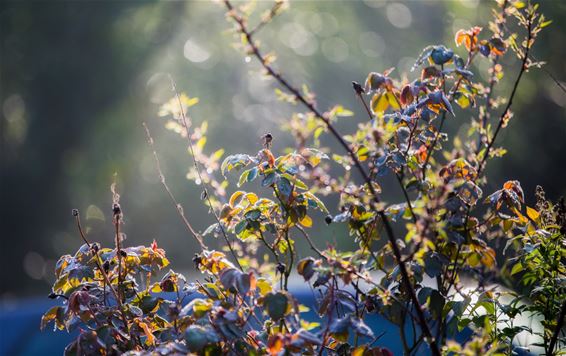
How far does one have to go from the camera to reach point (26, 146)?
10375 millimetres

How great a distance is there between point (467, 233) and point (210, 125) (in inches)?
401

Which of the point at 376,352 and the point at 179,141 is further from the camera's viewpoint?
the point at 179,141

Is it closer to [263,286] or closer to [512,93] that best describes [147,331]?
[263,286]

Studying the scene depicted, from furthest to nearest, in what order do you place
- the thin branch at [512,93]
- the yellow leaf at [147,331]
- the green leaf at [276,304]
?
the yellow leaf at [147,331] → the thin branch at [512,93] → the green leaf at [276,304]

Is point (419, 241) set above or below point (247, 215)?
below

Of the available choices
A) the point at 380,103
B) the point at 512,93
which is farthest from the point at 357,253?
the point at 512,93

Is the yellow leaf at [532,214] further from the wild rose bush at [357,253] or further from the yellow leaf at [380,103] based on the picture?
the yellow leaf at [380,103]

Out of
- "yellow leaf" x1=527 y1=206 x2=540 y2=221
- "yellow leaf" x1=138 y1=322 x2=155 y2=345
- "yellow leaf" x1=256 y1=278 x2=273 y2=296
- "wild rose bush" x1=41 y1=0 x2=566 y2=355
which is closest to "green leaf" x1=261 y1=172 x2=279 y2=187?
"wild rose bush" x1=41 y1=0 x2=566 y2=355

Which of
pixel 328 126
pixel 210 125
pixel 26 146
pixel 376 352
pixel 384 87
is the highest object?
pixel 210 125

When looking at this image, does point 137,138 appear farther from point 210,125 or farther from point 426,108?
point 426,108

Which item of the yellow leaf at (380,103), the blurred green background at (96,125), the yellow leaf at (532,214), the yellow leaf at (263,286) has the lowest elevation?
the yellow leaf at (263,286)

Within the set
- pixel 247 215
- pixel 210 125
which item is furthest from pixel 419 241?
pixel 210 125

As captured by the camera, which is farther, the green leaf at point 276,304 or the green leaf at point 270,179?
the green leaf at point 270,179

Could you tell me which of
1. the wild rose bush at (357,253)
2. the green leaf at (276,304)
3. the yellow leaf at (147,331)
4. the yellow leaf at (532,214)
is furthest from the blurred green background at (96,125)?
the green leaf at (276,304)
